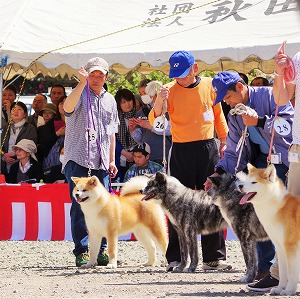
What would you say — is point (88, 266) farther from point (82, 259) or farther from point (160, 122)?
point (160, 122)

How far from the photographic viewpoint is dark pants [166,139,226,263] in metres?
9.05

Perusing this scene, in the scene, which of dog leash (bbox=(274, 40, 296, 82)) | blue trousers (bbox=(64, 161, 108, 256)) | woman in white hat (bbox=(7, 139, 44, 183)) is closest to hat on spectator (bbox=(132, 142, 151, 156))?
woman in white hat (bbox=(7, 139, 44, 183))

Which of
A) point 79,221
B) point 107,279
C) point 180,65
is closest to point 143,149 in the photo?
point 79,221

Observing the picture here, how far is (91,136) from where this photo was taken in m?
9.33

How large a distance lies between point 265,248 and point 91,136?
2220mm

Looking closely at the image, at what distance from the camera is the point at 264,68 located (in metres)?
13.8

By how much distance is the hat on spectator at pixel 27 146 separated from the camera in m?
13.0

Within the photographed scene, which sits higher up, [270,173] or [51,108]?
[51,108]

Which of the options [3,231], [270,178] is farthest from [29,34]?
[270,178]

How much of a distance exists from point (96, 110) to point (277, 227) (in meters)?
3.22

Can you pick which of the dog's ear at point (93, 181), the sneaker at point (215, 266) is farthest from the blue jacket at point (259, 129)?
the dog's ear at point (93, 181)

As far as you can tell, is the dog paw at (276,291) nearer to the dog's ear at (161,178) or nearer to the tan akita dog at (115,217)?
the dog's ear at (161,178)

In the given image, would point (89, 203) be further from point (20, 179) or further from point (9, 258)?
point (20, 179)

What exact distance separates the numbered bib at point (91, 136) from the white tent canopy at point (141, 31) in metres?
2.24
